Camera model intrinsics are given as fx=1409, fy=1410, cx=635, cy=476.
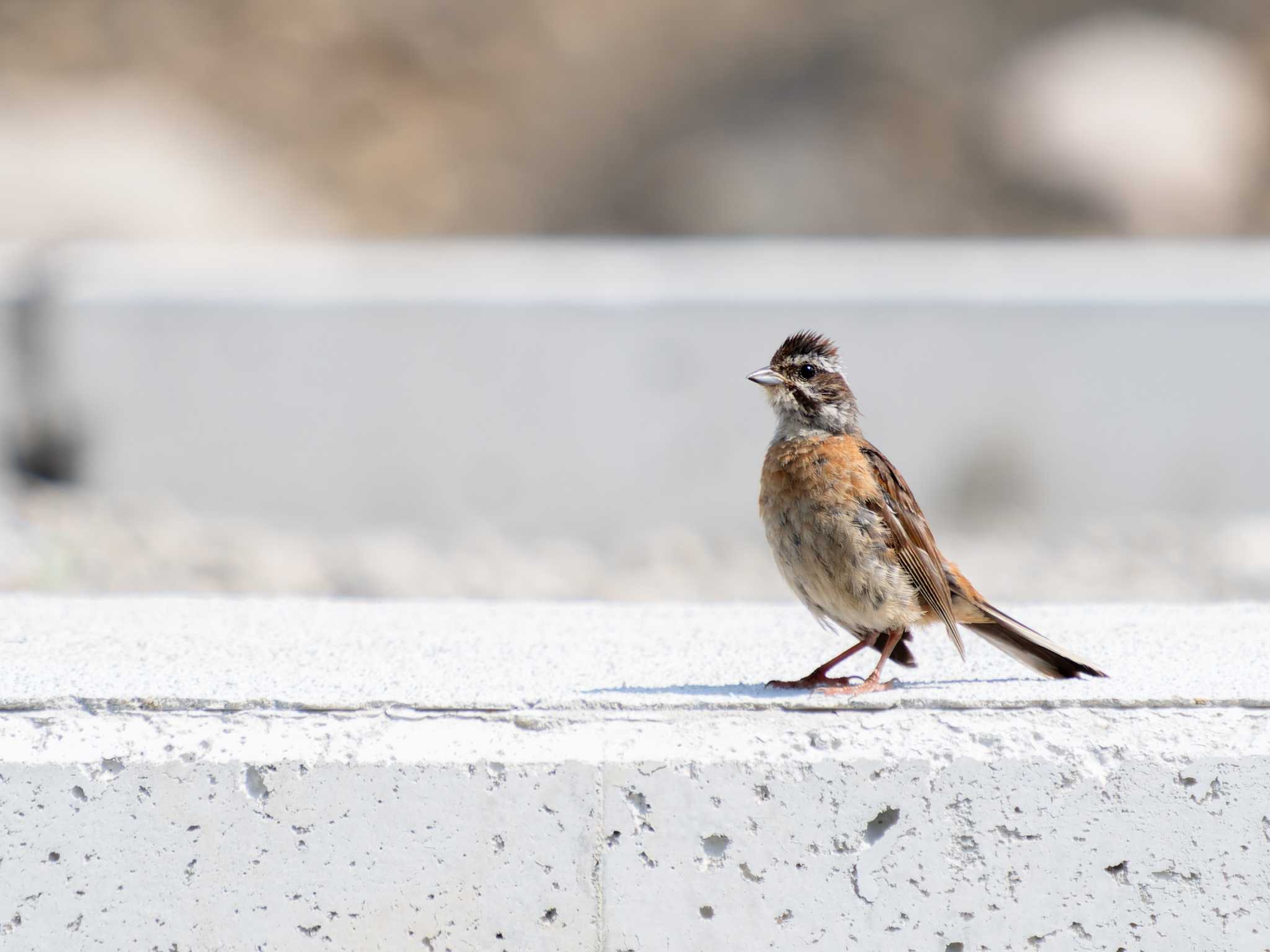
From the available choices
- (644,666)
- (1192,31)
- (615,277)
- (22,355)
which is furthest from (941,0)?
(644,666)

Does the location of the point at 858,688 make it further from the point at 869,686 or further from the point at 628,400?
the point at 628,400

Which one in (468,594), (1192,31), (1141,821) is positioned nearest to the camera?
(1141,821)

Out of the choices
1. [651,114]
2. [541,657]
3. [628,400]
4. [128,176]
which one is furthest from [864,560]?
[651,114]

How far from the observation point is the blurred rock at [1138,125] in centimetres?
1344

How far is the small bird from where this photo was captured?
2.63 metres

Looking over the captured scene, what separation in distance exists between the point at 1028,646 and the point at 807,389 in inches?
26.1

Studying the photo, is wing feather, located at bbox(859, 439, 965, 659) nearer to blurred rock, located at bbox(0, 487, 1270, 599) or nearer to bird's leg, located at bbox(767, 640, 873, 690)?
bird's leg, located at bbox(767, 640, 873, 690)

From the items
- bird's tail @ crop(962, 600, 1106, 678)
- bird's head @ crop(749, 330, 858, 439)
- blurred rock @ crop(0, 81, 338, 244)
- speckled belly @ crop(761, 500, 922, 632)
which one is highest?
blurred rock @ crop(0, 81, 338, 244)

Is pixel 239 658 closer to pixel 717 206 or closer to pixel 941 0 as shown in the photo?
pixel 717 206

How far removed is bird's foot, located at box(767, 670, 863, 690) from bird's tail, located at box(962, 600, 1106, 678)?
344 mm

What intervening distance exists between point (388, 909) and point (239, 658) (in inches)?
27.4

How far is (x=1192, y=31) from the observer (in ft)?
52.4

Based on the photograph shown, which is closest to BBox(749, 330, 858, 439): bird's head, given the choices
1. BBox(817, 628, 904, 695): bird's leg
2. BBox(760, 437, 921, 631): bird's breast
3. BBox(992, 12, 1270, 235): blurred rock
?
BBox(760, 437, 921, 631): bird's breast

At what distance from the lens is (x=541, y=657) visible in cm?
277
